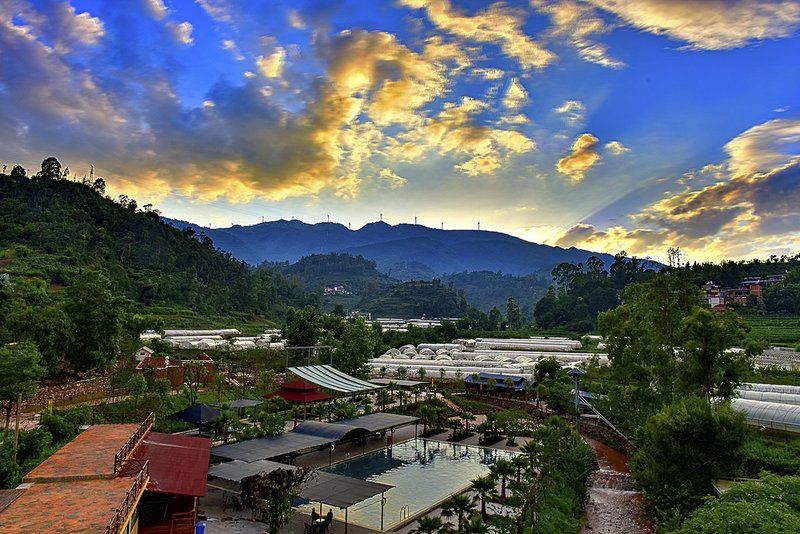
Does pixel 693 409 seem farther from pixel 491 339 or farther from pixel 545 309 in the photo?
pixel 545 309

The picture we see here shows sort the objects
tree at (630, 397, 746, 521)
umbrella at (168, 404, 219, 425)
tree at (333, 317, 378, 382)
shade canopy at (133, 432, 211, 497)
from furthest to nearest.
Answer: tree at (333, 317, 378, 382) → umbrella at (168, 404, 219, 425) → tree at (630, 397, 746, 521) → shade canopy at (133, 432, 211, 497)

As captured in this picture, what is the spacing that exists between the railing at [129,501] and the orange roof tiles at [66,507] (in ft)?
0.57

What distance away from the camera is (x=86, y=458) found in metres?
11.1

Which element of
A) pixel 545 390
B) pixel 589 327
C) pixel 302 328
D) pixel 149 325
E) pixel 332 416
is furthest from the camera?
pixel 589 327

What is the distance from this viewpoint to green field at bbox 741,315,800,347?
4376 centimetres

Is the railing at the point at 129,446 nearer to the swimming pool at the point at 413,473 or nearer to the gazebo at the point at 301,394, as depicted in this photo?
the swimming pool at the point at 413,473

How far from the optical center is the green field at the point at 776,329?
1723 inches

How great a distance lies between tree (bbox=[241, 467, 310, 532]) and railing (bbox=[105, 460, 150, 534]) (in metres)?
3.24

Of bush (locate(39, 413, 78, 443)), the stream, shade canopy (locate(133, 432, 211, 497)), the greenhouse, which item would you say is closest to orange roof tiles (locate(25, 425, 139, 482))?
shade canopy (locate(133, 432, 211, 497))

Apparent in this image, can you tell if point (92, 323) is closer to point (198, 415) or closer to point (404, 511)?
point (198, 415)

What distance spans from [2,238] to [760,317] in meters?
90.6

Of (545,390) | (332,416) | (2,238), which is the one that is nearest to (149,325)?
(332,416)

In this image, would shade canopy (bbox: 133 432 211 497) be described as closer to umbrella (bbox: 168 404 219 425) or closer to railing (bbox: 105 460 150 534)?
railing (bbox: 105 460 150 534)

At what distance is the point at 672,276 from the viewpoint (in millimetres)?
17203
